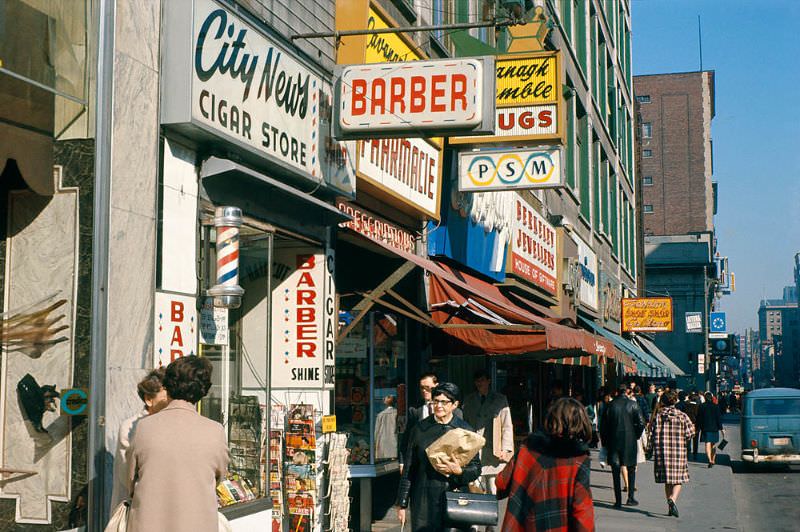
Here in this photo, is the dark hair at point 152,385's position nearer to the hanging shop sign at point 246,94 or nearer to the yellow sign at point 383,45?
the hanging shop sign at point 246,94

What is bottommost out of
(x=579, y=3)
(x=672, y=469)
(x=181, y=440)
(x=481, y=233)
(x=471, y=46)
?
(x=672, y=469)

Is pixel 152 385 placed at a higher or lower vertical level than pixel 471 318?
lower

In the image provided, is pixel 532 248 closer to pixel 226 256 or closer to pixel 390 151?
pixel 390 151

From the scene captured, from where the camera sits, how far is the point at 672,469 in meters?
14.7

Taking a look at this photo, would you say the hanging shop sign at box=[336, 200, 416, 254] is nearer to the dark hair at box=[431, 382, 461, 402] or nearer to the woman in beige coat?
the dark hair at box=[431, 382, 461, 402]

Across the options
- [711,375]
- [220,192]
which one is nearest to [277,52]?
[220,192]

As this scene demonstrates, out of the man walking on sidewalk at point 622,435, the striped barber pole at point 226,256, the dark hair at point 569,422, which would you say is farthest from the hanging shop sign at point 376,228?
the dark hair at point 569,422

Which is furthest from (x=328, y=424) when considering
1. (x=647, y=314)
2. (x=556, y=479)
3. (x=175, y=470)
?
(x=647, y=314)

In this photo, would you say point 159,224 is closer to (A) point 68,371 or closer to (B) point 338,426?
(A) point 68,371

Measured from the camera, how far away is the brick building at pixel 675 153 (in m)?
107

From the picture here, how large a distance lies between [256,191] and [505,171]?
7362 mm

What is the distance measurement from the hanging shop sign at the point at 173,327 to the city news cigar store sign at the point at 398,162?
13.4 feet

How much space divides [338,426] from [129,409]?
622 centimetres

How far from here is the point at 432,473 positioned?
25.9 feet
